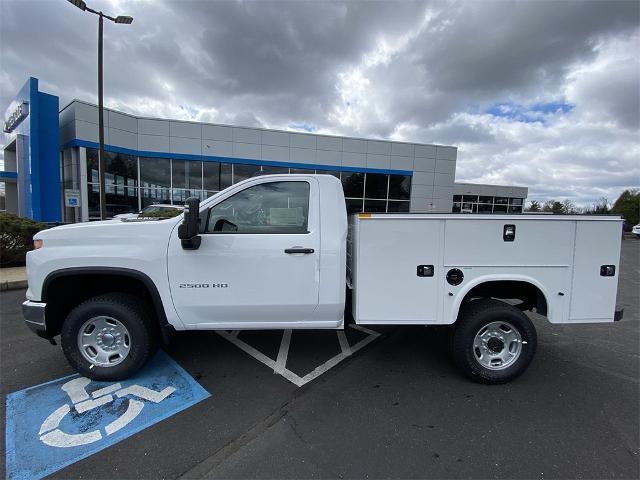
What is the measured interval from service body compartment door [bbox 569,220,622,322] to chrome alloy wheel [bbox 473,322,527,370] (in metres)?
0.65

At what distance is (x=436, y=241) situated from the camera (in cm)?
315

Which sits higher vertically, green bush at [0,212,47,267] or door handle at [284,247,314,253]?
door handle at [284,247,314,253]

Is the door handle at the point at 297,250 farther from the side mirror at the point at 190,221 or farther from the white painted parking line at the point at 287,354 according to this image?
the white painted parking line at the point at 287,354

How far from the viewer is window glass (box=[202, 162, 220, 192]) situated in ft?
62.1

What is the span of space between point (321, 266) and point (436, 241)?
1146 millimetres

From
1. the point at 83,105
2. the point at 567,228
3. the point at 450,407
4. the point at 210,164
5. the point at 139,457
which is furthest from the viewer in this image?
the point at 210,164

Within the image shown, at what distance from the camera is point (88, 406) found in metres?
2.91

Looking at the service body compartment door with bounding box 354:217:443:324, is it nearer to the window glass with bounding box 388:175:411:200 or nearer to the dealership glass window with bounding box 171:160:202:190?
the dealership glass window with bounding box 171:160:202:190

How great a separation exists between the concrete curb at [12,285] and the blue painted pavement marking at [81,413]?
17.1 feet

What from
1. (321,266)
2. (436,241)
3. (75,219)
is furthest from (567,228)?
(75,219)

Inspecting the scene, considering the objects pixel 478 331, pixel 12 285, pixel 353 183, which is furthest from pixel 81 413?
pixel 353 183

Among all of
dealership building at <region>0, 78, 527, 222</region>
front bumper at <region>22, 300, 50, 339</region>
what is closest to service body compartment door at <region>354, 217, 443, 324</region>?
front bumper at <region>22, 300, 50, 339</region>

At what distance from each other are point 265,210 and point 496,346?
277cm

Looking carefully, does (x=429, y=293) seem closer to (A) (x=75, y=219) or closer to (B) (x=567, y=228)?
(B) (x=567, y=228)
